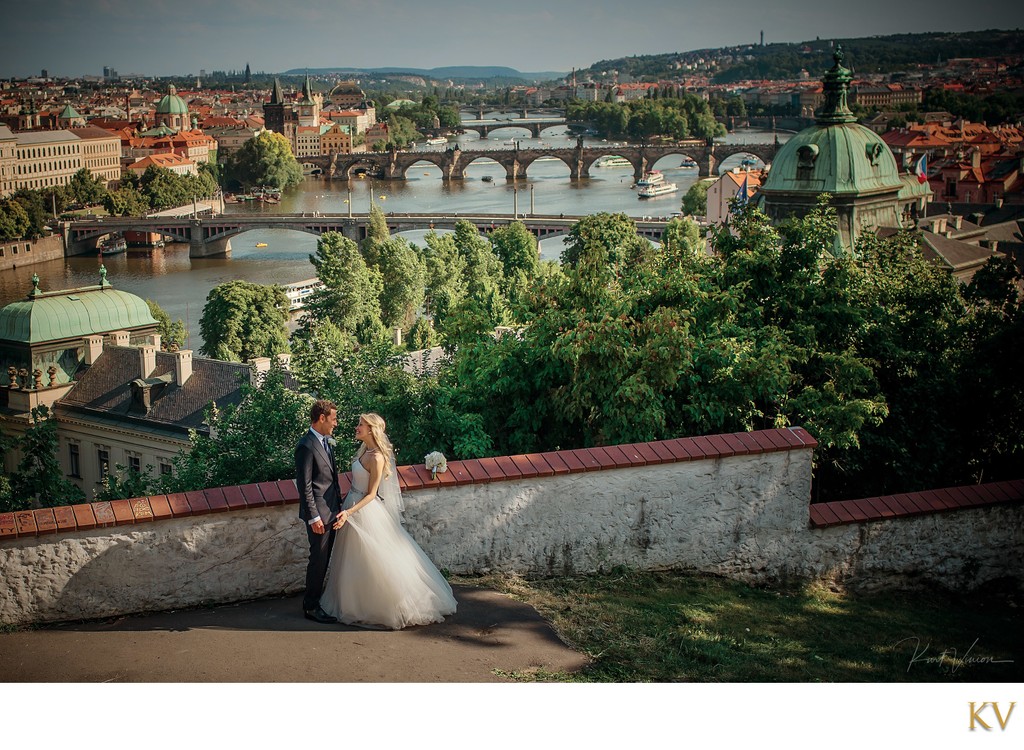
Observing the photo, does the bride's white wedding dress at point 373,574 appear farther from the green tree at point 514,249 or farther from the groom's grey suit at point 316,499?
the green tree at point 514,249

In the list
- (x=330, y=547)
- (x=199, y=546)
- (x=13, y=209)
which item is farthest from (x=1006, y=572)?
(x=13, y=209)

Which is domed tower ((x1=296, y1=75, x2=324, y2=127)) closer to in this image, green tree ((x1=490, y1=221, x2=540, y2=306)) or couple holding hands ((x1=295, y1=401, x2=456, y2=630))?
green tree ((x1=490, y1=221, x2=540, y2=306))

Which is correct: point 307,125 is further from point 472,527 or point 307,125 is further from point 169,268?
point 472,527

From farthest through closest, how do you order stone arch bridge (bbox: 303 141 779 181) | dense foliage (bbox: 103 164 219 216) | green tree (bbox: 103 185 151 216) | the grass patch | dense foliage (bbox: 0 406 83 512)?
stone arch bridge (bbox: 303 141 779 181), dense foliage (bbox: 103 164 219 216), green tree (bbox: 103 185 151 216), dense foliage (bbox: 0 406 83 512), the grass patch

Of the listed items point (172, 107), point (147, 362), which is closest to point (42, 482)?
point (147, 362)

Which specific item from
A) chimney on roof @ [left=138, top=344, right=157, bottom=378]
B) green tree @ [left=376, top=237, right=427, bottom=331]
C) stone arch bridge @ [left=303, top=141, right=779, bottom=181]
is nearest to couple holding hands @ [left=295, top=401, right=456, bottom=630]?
chimney on roof @ [left=138, top=344, right=157, bottom=378]

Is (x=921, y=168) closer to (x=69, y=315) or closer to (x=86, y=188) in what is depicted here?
(x=69, y=315)
